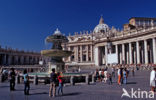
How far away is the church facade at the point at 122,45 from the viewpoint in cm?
4642

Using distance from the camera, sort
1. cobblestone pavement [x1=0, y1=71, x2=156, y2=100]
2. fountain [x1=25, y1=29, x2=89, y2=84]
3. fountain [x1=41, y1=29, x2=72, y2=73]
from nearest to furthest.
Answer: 1. cobblestone pavement [x1=0, y1=71, x2=156, y2=100]
2. fountain [x1=25, y1=29, x2=89, y2=84]
3. fountain [x1=41, y1=29, x2=72, y2=73]

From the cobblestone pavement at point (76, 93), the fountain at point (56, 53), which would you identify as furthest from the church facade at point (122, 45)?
the cobblestone pavement at point (76, 93)

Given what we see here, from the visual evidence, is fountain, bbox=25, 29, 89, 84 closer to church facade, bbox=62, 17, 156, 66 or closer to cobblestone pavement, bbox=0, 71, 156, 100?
cobblestone pavement, bbox=0, 71, 156, 100

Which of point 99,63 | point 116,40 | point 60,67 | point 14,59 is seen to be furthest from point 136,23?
point 14,59

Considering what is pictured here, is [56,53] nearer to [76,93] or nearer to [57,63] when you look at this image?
[57,63]

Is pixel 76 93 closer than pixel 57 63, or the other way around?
pixel 76 93

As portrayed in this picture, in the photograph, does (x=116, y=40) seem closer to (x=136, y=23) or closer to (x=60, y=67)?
(x=136, y=23)

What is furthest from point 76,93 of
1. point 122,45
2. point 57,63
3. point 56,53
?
point 122,45

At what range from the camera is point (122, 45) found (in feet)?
181

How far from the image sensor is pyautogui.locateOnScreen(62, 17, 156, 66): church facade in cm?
4642

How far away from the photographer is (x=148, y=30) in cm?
4412

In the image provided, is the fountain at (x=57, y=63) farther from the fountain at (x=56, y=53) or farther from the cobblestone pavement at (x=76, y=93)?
the cobblestone pavement at (x=76, y=93)

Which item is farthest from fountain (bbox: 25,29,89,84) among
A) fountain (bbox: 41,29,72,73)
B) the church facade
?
the church facade

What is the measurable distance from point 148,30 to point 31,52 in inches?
3050
